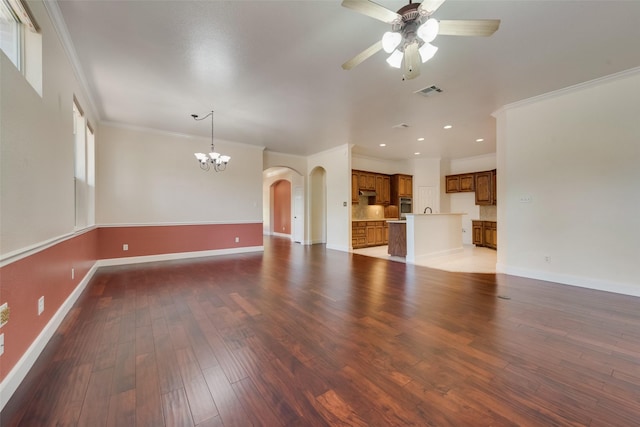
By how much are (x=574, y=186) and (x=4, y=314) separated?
6.23 m

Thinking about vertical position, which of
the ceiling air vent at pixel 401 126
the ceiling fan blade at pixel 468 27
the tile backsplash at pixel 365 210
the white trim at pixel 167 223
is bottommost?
the white trim at pixel 167 223

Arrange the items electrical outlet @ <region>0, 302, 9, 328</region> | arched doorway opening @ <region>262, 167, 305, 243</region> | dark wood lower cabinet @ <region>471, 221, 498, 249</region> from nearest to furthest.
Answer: electrical outlet @ <region>0, 302, 9, 328</region>, dark wood lower cabinet @ <region>471, 221, 498, 249</region>, arched doorway opening @ <region>262, 167, 305, 243</region>

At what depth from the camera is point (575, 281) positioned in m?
3.77

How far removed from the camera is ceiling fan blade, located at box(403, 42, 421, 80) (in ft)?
6.83

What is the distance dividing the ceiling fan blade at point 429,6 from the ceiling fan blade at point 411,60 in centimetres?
24

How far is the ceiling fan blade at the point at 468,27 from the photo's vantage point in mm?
1794

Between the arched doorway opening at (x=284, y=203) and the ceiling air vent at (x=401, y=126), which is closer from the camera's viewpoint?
the ceiling air vent at (x=401, y=126)

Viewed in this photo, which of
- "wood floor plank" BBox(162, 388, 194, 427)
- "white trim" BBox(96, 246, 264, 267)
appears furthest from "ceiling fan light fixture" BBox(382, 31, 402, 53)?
"white trim" BBox(96, 246, 264, 267)

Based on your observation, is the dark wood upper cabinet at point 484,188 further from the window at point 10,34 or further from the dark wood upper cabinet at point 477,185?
the window at point 10,34

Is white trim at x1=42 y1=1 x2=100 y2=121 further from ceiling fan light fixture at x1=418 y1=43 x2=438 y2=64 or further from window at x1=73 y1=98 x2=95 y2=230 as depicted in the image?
ceiling fan light fixture at x1=418 y1=43 x2=438 y2=64

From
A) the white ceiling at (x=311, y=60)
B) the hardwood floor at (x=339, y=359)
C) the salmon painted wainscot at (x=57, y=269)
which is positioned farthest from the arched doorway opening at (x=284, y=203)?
the hardwood floor at (x=339, y=359)

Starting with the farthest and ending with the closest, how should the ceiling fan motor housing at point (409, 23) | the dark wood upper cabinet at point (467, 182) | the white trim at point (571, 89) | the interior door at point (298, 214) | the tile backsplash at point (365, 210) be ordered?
the interior door at point (298, 214), the tile backsplash at point (365, 210), the dark wood upper cabinet at point (467, 182), the white trim at point (571, 89), the ceiling fan motor housing at point (409, 23)

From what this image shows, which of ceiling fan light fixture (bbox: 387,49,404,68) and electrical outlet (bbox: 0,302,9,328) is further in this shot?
ceiling fan light fixture (bbox: 387,49,404,68)

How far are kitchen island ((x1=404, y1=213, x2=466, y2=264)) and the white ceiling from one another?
219 cm
